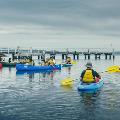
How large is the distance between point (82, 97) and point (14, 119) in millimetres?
11649

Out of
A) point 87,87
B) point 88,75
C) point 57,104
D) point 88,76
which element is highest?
point 88,75

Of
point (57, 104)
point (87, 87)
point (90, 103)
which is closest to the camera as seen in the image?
point (57, 104)

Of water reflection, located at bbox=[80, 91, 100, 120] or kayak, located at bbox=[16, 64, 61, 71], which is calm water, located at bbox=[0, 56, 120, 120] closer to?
water reflection, located at bbox=[80, 91, 100, 120]

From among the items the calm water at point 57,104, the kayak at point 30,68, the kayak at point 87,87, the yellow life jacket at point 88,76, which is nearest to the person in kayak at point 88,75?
the yellow life jacket at point 88,76

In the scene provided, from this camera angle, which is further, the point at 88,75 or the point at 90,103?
the point at 88,75

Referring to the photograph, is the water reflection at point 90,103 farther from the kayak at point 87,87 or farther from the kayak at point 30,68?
the kayak at point 30,68

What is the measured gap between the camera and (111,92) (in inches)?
1549

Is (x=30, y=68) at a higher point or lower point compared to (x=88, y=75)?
lower

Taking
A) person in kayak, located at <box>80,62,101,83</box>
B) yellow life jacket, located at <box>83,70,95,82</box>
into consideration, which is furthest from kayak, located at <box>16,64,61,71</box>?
yellow life jacket, located at <box>83,70,95,82</box>

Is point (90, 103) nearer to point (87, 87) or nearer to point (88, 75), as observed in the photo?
point (87, 87)

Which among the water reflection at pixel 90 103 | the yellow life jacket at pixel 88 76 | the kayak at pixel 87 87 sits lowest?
the water reflection at pixel 90 103

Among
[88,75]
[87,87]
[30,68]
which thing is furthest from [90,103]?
[30,68]

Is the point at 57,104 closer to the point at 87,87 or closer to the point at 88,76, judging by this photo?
the point at 87,87

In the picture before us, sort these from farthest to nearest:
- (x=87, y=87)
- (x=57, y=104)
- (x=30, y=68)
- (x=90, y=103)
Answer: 1. (x=30, y=68)
2. (x=87, y=87)
3. (x=90, y=103)
4. (x=57, y=104)
